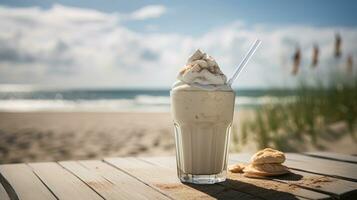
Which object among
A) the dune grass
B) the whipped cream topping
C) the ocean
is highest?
the whipped cream topping

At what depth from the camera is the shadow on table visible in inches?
57.3

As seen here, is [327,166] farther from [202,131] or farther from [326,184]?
[202,131]

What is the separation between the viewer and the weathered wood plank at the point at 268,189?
4.76 feet

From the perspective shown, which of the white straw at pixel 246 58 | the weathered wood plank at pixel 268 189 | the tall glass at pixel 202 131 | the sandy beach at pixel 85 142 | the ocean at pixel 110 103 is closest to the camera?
the weathered wood plank at pixel 268 189

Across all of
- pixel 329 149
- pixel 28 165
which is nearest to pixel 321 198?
pixel 28 165

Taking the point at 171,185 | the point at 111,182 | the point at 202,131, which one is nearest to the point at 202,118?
the point at 202,131

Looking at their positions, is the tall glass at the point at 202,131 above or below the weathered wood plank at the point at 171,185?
above

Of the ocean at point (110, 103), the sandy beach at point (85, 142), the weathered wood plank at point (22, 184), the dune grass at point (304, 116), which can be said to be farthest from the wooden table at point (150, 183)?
the ocean at point (110, 103)

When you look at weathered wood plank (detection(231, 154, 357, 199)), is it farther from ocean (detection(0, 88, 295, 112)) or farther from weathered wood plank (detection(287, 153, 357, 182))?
ocean (detection(0, 88, 295, 112))

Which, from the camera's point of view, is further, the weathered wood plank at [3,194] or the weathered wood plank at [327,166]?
the weathered wood plank at [327,166]

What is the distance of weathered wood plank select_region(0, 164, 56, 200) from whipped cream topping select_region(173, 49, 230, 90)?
0.63m

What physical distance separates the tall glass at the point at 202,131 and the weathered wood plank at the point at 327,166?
454 mm

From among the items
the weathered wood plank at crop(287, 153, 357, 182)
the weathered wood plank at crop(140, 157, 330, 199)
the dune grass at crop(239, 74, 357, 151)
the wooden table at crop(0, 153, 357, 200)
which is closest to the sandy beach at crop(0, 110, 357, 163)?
the dune grass at crop(239, 74, 357, 151)

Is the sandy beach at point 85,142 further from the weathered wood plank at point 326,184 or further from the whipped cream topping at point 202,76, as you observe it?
the whipped cream topping at point 202,76
